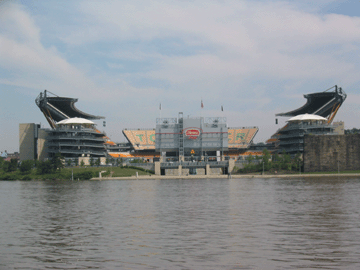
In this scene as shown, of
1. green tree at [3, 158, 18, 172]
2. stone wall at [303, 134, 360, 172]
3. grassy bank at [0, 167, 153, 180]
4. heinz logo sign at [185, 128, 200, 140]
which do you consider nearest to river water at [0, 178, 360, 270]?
grassy bank at [0, 167, 153, 180]

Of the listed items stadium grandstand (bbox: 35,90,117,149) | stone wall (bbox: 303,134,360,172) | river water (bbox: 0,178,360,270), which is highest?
stadium grandstand (bbox: 35,90,117,149)

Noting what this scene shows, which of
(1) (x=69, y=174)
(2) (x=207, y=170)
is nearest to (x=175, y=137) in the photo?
(2) (x=207, y=170)

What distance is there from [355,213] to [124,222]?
2225 centimetres

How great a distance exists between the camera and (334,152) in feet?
416

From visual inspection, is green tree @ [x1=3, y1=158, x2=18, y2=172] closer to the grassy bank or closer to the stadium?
the grassy bank

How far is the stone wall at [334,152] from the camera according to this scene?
126250 millimetres

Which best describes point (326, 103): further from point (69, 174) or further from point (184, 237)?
point (184, 237)

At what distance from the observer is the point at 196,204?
51.9 meters

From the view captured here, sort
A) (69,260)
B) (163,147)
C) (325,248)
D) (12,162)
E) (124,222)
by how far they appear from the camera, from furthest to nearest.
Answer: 1. (163,147)
2. (12,162)
3. (124,222)
4. (325,248)
5. (69,260)

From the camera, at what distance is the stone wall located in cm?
12625

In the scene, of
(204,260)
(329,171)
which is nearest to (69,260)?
(204,260)

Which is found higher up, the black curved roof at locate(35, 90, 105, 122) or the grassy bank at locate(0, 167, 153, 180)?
the black curved roof at locate(35, 90, 105, 122)

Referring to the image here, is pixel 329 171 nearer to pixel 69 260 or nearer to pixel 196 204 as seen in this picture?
pixel 196 204

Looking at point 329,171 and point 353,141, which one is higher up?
point 353,141
